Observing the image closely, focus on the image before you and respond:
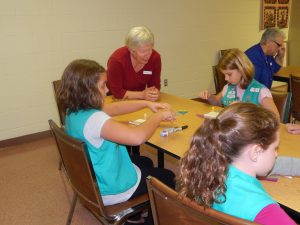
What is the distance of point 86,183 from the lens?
5.20 ft

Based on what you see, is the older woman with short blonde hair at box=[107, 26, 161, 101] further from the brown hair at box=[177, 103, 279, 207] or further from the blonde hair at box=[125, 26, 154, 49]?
the brown hair at box=[177, 103, 279, 207]

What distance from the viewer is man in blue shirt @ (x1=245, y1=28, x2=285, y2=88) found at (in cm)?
337

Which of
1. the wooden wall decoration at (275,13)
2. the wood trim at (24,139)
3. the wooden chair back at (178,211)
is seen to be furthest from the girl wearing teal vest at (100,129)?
the wooden wall decoration at (275,13)

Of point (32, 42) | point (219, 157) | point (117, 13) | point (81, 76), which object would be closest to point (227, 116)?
point (219, 157)

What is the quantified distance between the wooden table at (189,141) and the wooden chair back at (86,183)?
32 centimetres

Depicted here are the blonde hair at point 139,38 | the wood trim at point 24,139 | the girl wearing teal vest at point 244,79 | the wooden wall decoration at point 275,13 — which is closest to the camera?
the girl wearing teal vest at point 244,79

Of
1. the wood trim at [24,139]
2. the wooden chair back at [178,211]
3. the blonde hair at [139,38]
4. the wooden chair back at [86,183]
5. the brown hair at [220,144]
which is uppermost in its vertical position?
the blonde hair at [139,38]

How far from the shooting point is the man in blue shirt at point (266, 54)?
11.0 feet

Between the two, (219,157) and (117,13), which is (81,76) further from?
(117,13)

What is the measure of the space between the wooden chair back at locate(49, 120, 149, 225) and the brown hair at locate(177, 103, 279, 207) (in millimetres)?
578

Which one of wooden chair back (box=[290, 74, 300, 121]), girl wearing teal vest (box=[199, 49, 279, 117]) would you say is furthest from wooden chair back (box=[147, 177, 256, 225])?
wooden chair back (box=[290, 74, 300, 121])

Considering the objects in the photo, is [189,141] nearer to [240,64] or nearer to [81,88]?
[81,88]

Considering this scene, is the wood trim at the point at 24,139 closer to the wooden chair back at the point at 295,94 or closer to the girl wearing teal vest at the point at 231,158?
the wooden chair back at the point at 295,94

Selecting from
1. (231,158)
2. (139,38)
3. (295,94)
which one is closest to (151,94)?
(139,38)
